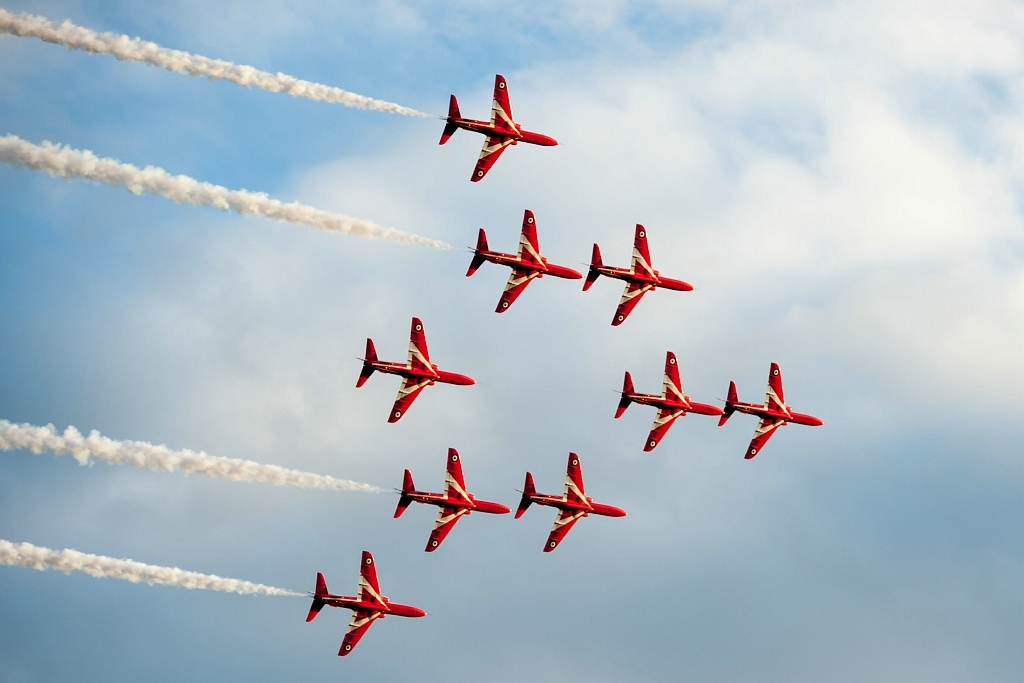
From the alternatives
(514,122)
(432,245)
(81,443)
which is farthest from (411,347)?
(81,443)

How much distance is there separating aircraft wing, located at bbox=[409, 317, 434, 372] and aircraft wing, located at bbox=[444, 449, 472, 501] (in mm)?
6252

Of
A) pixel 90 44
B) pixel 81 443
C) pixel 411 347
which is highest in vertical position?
pixel 90 44

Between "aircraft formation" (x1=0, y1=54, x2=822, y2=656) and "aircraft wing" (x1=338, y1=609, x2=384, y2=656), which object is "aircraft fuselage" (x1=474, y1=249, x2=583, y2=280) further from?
"aircraft wing" (x1=338, y1=609, x2=384, y2=656)

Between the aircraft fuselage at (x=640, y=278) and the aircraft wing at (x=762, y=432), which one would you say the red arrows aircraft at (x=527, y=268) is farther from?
Answer: the aircraft wing at (x=762, y=432)

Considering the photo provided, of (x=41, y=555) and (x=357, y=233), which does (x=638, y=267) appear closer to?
(x=357, y=233)

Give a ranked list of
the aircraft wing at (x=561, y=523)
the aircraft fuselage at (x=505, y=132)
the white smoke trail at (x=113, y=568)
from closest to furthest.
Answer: the white smoke trail at (x=113, y=568), the aircraft fuselage at (x=505, y=132), the aircraft wing at (x=561, y=523)

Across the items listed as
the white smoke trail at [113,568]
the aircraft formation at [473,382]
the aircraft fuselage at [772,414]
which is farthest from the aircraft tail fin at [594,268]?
the white smoke trail at [113,568]

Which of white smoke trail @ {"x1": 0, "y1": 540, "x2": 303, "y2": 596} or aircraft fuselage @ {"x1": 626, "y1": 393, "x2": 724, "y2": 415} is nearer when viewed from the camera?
white smoke trail @ {"x1": 0, "y1": 540, "x2": 303, "y2": 596}

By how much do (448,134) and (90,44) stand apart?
22444 mm

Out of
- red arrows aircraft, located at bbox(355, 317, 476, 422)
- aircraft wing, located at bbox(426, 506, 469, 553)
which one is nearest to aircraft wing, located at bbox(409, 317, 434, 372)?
red arrows aircraft, located at bbox(355, 317, 476, 422)

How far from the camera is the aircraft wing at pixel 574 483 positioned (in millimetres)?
118562

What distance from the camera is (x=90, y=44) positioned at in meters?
96.6

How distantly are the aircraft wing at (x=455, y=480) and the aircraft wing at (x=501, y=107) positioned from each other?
21.5 metres

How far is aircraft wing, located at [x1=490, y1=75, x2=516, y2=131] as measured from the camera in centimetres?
11056
